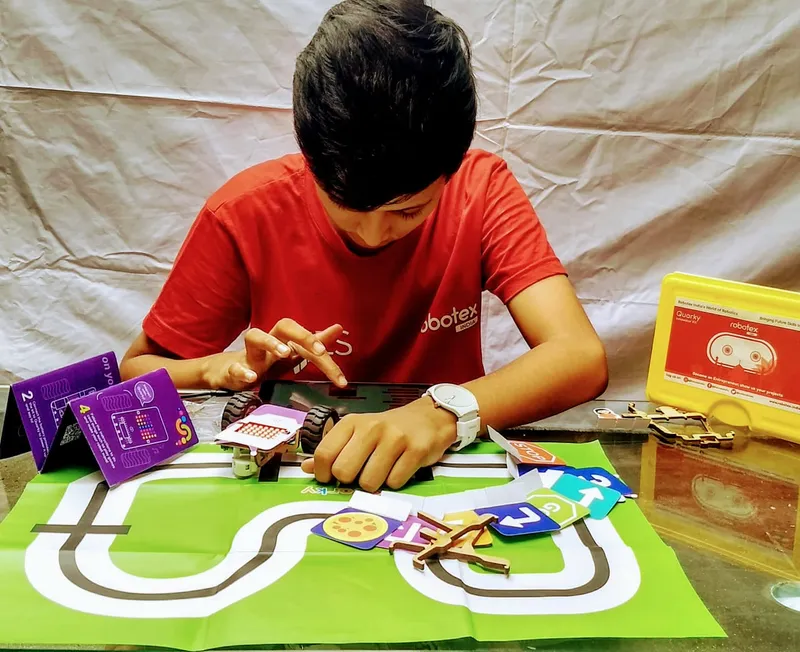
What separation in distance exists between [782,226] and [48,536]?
1.21 m

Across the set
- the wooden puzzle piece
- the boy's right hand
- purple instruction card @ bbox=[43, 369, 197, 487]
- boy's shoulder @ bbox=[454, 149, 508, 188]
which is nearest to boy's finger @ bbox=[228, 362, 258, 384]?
the boy's right hand

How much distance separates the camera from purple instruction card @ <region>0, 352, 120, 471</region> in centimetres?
67

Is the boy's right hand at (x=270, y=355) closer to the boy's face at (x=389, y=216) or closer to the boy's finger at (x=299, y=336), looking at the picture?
the boy's finger at (x=299, y=336)

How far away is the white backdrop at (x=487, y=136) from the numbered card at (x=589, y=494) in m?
0.66

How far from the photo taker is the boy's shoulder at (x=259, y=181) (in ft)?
3.35

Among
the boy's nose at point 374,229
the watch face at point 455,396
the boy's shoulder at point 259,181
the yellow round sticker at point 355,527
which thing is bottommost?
the yellow round sticker at point 355,527

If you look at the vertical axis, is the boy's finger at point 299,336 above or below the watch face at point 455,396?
above

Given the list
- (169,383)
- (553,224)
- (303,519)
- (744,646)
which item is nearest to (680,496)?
(744,646)

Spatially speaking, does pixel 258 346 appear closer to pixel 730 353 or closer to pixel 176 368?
pixel 176 368

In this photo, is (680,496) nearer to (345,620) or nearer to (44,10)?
(345,620)

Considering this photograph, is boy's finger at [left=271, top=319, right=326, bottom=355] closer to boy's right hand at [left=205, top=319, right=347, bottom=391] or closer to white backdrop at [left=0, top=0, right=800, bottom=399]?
boy's right hand at [left=205, top=319, right=347, bottom=391]

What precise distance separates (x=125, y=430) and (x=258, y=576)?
9.1 inches

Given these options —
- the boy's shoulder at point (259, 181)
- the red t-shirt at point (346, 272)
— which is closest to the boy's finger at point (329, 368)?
the red t-shirt at point (346, 272)

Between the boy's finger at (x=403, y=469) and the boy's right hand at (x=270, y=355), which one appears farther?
the boy's right hand at (x=270, y=355)
